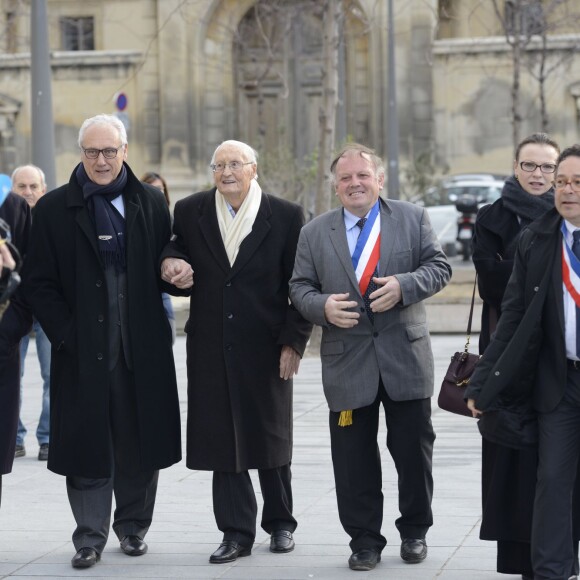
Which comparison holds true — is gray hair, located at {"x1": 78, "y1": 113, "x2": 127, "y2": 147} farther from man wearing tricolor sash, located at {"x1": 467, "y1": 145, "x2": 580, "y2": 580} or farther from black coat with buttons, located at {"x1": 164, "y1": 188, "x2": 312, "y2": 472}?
man wearing tricolor sash, located at {"x1": 467, "y1": 145, "x2": 580, "y2": 580}

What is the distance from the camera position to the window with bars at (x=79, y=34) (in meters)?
41.8

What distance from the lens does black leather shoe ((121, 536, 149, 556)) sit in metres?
7.29

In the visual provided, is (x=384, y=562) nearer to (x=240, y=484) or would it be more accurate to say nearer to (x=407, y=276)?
(x=240, y=484)

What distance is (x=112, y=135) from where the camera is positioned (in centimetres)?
729

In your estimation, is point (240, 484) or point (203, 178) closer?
point (240, 484)

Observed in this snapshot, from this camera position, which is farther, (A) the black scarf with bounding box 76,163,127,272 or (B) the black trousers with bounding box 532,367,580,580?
(A) the black scarf with bounding box 76,163,127,272

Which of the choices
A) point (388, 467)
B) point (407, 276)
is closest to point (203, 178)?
point (388, 467)

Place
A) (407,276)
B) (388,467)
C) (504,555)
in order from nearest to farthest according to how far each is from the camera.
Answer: (504,555)
(407,276)
(388,467)

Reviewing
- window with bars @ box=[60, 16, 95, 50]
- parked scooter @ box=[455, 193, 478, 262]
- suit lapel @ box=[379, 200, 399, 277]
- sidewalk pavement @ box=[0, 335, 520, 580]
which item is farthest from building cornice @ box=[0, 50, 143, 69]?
suit lapel @ box=[379, 200, 399, 277]

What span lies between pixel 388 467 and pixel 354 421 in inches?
100

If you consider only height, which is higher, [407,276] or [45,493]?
[407,276]

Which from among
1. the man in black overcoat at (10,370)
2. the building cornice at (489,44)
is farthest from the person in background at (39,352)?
the building cornice at (489,44)

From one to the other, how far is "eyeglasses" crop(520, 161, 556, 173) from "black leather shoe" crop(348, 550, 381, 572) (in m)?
1.94

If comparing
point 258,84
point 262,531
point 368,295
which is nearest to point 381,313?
point 368,295
